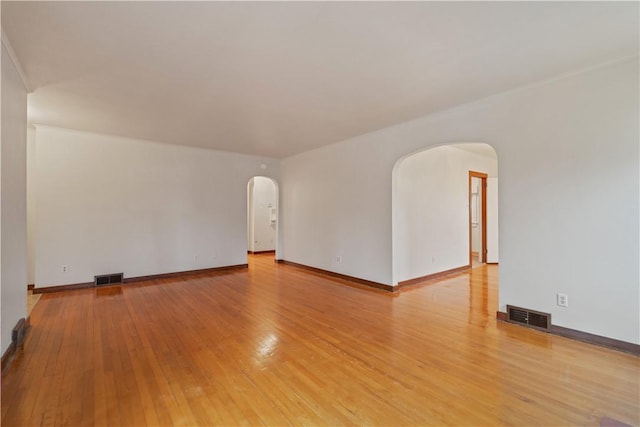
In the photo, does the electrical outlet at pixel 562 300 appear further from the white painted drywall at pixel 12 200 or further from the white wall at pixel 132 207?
the white wall at pixel 132 207

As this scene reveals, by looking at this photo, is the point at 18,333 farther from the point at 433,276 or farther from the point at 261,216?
the point at 261,216

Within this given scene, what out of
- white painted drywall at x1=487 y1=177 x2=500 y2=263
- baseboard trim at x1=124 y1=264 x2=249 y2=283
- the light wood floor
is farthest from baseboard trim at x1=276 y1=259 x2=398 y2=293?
white painted drywall at x1=487 y1=177 x2=500 y2=263

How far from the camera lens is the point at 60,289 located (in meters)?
4.82

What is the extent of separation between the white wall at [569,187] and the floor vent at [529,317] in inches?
2.7

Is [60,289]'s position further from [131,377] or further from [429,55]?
[429,55]

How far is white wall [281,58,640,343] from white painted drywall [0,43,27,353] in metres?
4.63

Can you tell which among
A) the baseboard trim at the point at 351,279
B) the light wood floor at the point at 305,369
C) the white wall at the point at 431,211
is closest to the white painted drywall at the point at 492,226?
the white wall at the point at 431,211

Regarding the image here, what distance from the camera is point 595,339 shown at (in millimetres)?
2805

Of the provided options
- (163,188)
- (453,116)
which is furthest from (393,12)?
(163,188)

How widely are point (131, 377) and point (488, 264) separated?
7.43 metres

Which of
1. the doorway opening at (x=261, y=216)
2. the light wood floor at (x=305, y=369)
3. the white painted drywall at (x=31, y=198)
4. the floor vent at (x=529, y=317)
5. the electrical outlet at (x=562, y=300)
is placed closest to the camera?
the light wood floor at (x=305, y=369)

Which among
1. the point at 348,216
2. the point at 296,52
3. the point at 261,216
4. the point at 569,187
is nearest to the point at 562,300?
the point at 569,187

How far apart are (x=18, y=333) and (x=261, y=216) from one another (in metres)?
7.06

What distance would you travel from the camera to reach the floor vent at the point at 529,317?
10.3 ft
